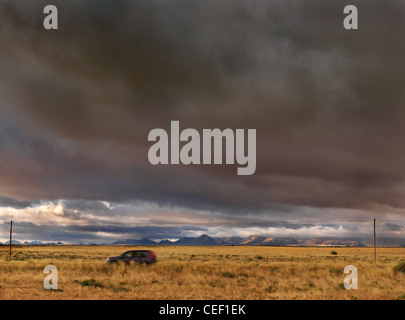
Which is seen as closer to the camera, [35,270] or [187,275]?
[187,275]

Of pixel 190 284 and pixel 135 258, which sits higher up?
pixel 135 258

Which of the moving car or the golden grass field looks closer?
the golden grass field

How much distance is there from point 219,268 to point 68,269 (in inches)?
489

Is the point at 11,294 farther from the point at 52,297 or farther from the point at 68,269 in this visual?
the point at 68,269

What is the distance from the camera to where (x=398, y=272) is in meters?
29.3

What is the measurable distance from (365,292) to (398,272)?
39.2ft

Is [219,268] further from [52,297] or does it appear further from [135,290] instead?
[52,297]

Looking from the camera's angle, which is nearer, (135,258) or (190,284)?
(190,284)

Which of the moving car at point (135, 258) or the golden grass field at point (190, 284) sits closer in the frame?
the golden grass field at point (190, 284)
